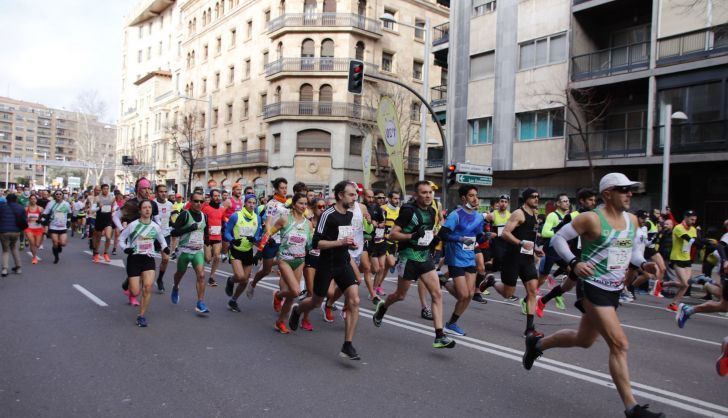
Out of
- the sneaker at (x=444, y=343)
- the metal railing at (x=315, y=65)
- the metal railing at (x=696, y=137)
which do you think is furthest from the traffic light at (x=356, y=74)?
the metal railing at (x=315, y=65)

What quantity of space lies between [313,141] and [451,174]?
24085 millimetres

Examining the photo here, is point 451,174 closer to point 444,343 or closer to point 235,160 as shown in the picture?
point 444,343

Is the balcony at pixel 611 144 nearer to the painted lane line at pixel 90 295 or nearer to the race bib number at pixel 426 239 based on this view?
the race bib number at pixel 426 239

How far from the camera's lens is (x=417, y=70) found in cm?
4566

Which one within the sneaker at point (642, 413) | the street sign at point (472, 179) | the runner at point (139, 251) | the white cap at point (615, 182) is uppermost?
the street sign at point (472, 179)

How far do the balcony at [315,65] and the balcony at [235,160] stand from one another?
21.3 feet

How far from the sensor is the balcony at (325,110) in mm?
40812

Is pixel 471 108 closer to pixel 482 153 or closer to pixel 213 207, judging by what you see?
pixel 482 153

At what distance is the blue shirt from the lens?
738 centimetres

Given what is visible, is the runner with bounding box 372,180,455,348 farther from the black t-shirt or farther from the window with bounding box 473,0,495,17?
the window with bounding box 473,0,495,17

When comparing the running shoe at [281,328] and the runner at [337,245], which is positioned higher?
the runner at [337,245]

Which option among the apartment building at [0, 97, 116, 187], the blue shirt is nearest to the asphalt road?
the blue shirt

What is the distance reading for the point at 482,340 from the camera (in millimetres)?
7262

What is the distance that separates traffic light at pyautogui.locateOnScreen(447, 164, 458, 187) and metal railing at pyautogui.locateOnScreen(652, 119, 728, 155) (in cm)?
849
